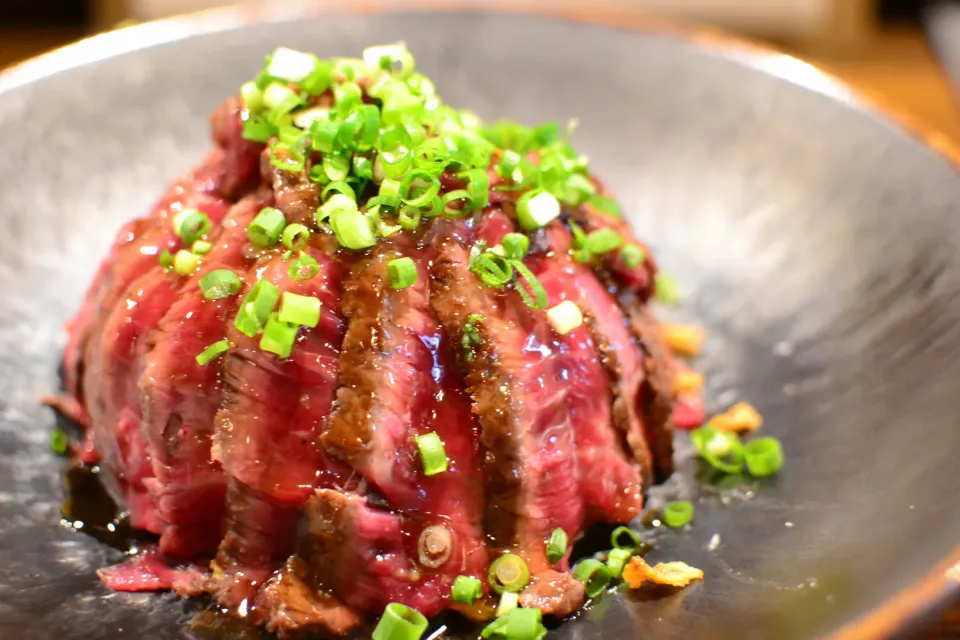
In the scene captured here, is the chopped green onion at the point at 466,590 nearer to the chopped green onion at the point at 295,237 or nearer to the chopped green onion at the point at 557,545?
the chopped green onion at the point at 557,545

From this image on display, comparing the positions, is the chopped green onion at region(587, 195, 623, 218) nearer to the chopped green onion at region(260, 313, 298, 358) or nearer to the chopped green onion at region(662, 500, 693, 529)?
the chopped green onion at region(662, 500, 693, 529)

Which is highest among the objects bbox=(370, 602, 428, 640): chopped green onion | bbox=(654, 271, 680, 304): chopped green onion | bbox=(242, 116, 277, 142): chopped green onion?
bbox=(654, 271, 680, 304): chopped green onion

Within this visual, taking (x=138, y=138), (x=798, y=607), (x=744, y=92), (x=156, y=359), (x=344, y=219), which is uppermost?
(x=744, y=92)

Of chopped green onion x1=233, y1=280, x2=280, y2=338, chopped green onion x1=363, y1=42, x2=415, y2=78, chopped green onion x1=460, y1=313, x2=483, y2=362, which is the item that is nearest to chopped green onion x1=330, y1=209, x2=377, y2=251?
chopped green onion x1=233, y1=280, x2=280, y2=338

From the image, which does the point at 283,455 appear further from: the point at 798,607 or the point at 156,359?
the point at 798,607

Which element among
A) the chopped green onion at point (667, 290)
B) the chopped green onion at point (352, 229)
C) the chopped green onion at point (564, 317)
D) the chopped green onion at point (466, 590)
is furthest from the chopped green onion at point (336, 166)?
the chopped green onion at point (667, 290)

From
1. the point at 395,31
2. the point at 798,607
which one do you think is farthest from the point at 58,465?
the point at 395,31
